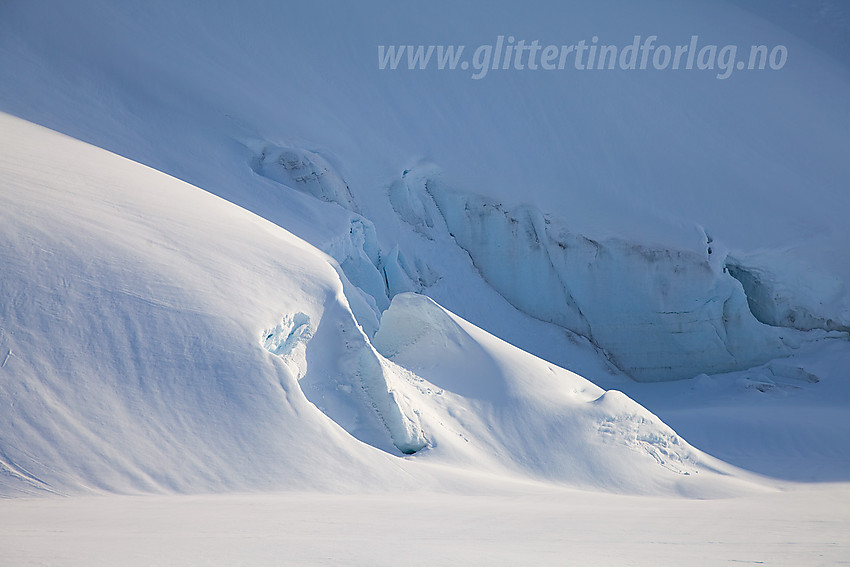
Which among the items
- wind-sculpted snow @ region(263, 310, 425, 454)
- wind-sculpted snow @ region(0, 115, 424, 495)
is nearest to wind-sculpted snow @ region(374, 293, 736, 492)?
wind-sculpted snow @ region(263, 310, 425, 454)

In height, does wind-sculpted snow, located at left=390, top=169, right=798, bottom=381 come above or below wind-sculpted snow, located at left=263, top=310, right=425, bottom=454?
above

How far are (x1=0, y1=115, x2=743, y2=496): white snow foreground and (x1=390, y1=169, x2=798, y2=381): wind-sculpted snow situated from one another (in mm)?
3982

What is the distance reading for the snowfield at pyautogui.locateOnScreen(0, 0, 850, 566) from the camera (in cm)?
530

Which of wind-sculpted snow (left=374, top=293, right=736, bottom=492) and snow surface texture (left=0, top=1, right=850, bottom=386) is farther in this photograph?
snow surface texture (left=0, top=1, right=850, bottom=386)

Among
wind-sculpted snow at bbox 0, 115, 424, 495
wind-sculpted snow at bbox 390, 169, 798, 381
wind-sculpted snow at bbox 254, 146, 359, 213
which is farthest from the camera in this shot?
wind-sculpted snow at bbox 390, 169, 798, 381

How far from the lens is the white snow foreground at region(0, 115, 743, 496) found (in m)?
5.61

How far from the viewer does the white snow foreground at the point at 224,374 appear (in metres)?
5.61

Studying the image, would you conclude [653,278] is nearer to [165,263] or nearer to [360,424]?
[360,424]

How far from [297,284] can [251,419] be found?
5.73ft

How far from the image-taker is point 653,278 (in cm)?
1327

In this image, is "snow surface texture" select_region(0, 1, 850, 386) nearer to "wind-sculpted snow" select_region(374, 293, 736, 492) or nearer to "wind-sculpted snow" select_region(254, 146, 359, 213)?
"wind-sculpted snow" select_region(254, 146, 359, 213)

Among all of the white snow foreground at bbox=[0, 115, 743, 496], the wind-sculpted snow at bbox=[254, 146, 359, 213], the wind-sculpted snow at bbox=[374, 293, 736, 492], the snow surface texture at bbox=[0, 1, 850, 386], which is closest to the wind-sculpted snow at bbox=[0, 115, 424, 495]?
the white snow foreground at bbox=[0, 115, 743, 496]

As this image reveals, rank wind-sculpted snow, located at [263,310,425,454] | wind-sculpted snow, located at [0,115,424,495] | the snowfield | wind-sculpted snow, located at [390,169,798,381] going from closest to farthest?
1. the snowfield
2. wind-sculpted snow, located at [0,115,424,495]
3. wind-sculpted snow, located at [263,310,425,454]
4. wind-sculpted snow, located at [390,169,798,381]

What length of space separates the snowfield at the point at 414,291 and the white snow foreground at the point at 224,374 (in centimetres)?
3
